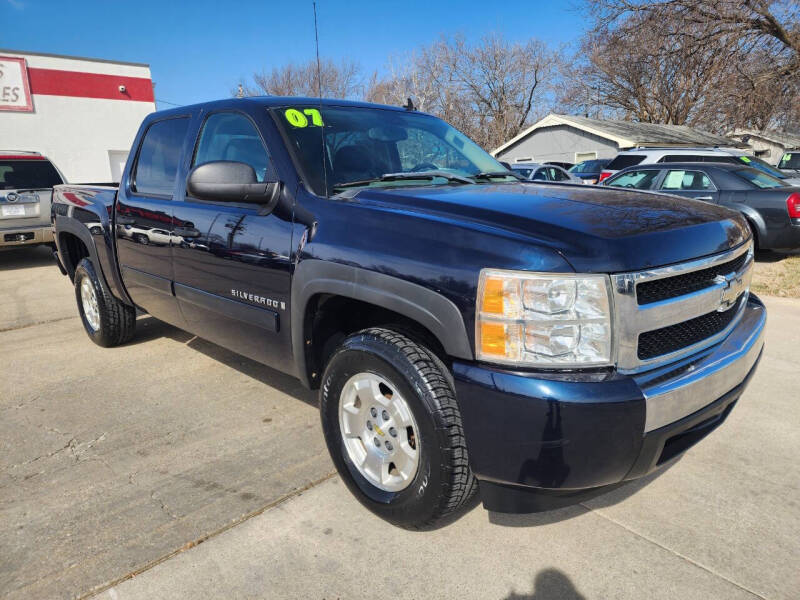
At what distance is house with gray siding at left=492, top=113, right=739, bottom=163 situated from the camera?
2680 centimetres

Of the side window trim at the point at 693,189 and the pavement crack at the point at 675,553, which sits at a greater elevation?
the side window trim at the point at 693,189

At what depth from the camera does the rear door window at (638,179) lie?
9830 millimetres

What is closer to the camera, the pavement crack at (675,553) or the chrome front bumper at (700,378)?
the chrome front bumper at (700,378)

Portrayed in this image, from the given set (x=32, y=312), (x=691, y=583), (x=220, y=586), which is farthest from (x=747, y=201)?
(x=32, y=312)

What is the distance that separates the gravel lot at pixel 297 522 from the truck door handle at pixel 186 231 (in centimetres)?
112

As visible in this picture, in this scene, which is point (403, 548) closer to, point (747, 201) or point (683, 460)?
point (683, 460)

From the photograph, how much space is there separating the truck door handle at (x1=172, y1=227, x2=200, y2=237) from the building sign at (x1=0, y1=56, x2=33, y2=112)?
63.0 ft

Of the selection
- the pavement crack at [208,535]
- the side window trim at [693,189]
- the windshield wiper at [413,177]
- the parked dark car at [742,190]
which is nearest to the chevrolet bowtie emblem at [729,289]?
the windshield wiper at [413,177]

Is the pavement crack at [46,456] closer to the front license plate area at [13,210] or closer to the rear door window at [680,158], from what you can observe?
→ the front license plate area at [13,210]

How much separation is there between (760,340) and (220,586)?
8.16 ft

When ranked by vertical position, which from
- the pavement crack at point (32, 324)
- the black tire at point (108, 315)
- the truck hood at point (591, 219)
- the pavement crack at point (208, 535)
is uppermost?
the truck hood at point (591, 219)

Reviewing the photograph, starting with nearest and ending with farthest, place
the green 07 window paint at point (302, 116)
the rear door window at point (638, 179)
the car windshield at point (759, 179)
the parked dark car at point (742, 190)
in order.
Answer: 1. the green 07 window paint at point (302, 116)
2. the parked dark car at point (742, 190)
3. the car windshield at point (759, 179)
4. the rear door window at point (638, 179)

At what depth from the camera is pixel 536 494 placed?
1.97 metres

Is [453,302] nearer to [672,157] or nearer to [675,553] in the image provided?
[675,553]
